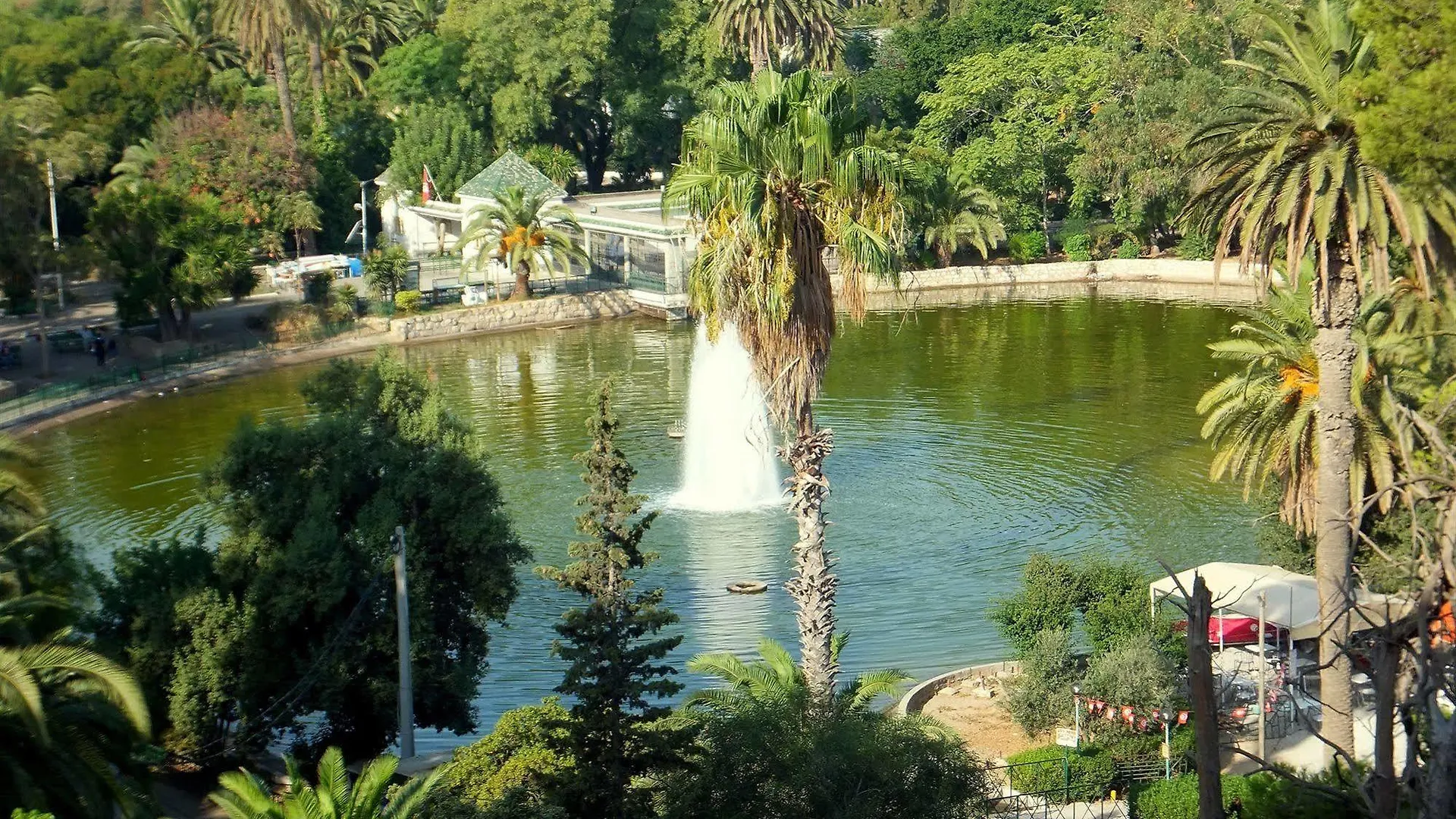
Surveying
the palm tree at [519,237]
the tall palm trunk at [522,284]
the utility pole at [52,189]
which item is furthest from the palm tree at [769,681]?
the palm tree at [519,237]

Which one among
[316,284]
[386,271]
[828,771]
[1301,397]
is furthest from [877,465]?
[316,284]

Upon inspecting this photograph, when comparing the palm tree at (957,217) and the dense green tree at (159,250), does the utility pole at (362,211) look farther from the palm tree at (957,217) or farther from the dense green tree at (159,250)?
the palm tree at (957,217)

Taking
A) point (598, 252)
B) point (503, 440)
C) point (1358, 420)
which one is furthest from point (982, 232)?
point (1358, 420)

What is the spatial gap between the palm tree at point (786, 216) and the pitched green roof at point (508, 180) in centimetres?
4967

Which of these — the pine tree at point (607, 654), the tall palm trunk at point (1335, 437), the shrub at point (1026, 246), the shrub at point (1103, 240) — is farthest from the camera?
the shrub at point (1103, 240)

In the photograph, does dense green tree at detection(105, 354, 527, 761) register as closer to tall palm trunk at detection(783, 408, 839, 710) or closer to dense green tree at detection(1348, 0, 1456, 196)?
tall palm trunk at detection(783, 408, 839, 710)

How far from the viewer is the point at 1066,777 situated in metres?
20.7

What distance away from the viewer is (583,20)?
254 ft

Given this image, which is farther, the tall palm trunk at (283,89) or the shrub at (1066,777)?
the tall palm trunk at (283,89)

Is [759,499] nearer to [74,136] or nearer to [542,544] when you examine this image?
[542,544]

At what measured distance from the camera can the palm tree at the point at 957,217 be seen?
6900 centimetres

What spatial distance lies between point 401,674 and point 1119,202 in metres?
52.4

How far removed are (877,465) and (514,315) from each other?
2709cm

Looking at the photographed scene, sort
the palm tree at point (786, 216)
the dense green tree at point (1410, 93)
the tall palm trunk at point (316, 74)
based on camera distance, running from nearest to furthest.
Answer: the dense green tree at point (1410, 93) → the palm tree at point (786, 216) → the tall palm trunk at point (316, 74)
